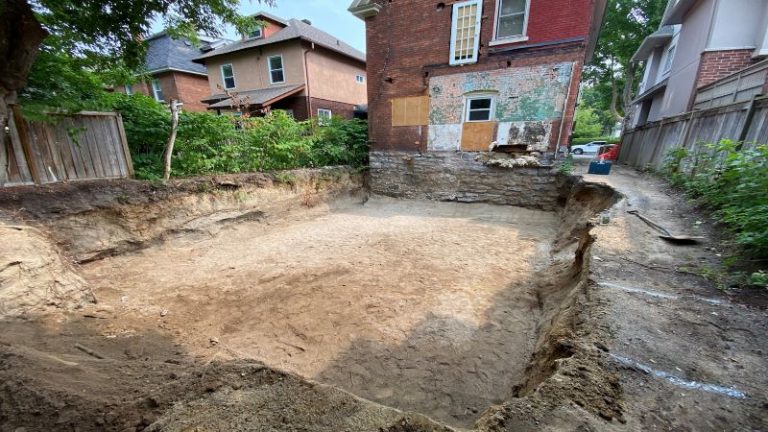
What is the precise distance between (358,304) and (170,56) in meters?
21.2

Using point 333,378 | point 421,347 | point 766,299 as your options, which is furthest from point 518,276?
point 333,378

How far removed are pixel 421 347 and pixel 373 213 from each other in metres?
6.15

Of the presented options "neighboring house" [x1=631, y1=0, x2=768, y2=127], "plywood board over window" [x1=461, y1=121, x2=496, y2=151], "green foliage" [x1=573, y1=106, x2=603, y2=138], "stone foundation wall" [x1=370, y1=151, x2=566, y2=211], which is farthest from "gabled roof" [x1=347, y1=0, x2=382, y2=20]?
"green foliage" [x1=573, y1=106, x2=603, y2=138]

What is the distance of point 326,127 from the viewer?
9766 millimetres

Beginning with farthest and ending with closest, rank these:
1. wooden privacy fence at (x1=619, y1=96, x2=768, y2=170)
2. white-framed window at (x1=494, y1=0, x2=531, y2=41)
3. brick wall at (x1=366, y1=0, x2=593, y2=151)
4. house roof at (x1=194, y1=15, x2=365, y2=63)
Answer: house roof at (x1=194, y1=15, x2=365, y2=63) → white-framed window at (x1=494, y1=0, x2=531, y2=41) → brick wall at (x1=366, y1=0, x2=593, y2=151) → wooden privacy fence at (x1=619, y1=96, x2=768, y2=170)

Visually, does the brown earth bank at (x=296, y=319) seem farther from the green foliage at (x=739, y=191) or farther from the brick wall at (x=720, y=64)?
the brick wall at (x=720, y=64)

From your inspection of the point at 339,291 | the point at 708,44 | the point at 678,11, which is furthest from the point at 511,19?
the point at 339,291

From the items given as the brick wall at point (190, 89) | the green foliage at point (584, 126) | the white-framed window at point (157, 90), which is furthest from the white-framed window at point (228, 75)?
the green foliage at point (584, 126)

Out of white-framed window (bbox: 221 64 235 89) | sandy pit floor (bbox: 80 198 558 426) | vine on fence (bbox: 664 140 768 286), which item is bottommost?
sandy pit floor (bbox: 80 198 558 426)

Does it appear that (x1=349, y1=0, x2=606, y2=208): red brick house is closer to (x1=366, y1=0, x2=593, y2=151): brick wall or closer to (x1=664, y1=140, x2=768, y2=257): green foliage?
(x1=366, y1=0, x2=593, y2=151): brick wall

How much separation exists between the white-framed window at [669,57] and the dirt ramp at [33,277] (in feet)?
60.7

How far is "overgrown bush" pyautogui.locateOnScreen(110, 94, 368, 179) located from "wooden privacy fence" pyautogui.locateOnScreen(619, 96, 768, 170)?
28.8 feet

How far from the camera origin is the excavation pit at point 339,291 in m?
2.94

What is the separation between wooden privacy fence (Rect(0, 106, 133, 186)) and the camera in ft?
14.0
